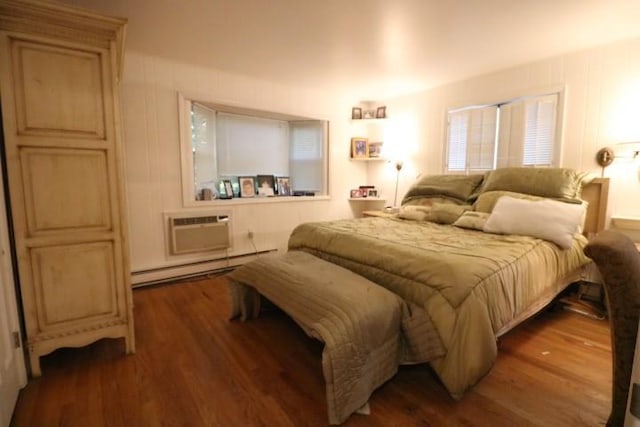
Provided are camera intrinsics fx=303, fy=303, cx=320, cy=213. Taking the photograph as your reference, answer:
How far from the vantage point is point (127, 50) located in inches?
107

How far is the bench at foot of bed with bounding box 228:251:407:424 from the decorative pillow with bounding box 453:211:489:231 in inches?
51.9

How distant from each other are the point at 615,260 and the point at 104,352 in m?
2.56

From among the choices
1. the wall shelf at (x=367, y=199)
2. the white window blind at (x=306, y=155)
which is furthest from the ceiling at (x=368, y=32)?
the wall shelf at (x=367, y=199)

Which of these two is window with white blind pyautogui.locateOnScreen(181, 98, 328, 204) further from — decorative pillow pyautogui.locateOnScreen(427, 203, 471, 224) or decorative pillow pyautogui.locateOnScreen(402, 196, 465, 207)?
decorative pillow pyautogui.locateOnScreen(427, 203, 471, 224)

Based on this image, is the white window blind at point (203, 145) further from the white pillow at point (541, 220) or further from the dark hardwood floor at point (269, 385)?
the white pillow at point (541, 220)

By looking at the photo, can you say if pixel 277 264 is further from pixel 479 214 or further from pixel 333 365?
pixel 479 214

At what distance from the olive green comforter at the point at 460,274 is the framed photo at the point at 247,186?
1659mm

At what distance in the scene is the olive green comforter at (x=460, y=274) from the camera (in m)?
1.43

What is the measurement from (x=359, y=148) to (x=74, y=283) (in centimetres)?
361

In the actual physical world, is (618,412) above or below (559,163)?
below

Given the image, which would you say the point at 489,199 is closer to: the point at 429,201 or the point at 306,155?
the point at 429,201

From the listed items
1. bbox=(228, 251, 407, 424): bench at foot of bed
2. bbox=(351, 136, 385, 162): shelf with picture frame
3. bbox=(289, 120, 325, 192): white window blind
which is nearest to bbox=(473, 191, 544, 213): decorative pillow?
bbox=(228, 251, 407, 424): bench at foot of bed

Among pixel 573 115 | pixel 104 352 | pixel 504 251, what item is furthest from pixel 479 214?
pixel 104 352

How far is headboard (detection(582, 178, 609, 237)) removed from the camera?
2508 millimetres
